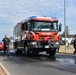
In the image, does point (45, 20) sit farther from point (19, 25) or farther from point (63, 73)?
point (63, 73)

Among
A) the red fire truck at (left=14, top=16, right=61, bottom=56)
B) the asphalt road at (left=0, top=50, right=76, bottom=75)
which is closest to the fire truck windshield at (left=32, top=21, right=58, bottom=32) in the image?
the red fire truck at (left=14, top=16, right=61, bottom=56)

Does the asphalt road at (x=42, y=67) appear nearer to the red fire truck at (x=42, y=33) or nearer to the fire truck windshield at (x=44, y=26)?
the red fire truck at (x=42, y=33)

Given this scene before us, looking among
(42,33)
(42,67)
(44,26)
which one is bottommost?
(42,67)

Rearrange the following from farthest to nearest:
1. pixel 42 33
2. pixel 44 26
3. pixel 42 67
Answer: pixel 44 26
pixel 42 33
pixel 42 67

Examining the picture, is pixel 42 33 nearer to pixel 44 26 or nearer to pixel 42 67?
pixel 44 26

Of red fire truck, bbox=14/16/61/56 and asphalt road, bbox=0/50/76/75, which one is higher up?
red fire truck, bbox=14/16/61/56

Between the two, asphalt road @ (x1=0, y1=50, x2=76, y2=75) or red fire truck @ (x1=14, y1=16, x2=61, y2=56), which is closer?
asphalt road @ (x1=0, y1=50, x2=76, y2=75)

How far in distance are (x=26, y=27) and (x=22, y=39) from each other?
7.18ft

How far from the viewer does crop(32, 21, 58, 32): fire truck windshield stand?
87.6 feet

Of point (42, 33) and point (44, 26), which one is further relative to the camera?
point (44, 26)

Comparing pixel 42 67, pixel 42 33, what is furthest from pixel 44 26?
pixel 42 67

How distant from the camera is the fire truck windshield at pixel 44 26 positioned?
1051 inches

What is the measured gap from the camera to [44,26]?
88.3 feet

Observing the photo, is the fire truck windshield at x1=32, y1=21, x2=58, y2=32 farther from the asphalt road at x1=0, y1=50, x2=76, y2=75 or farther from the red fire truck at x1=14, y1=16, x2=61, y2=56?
the asphalt road at x1=0, y1=50, x2=76, y2=75
